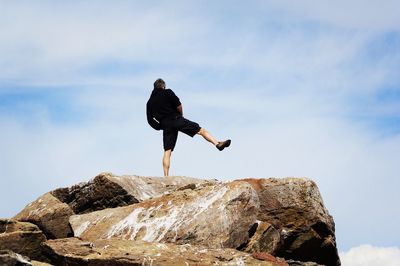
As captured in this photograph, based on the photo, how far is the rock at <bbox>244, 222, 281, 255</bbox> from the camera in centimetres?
1852

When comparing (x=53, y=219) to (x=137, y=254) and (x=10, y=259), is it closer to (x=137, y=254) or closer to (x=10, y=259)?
(x=137, y=254)

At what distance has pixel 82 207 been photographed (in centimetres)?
2200

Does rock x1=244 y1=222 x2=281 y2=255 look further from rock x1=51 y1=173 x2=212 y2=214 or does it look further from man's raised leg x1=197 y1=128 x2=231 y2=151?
man's raised leg x1=197 y1=128 x2=231 y2=151

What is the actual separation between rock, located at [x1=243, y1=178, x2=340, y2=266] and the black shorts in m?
3.92

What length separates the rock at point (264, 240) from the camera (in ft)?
60.8

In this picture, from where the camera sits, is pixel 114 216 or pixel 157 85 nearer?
pixel 114 216

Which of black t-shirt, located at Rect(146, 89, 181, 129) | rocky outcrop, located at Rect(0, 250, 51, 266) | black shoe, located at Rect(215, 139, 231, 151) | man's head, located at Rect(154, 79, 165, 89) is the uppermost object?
man's head, located at Rect(154, 79, 165, 89)

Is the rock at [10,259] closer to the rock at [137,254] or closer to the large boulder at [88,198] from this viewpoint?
the rock at [137,254]

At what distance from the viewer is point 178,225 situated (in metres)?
18.1

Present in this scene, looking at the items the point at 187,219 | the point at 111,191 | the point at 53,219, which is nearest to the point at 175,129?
the point at 111,191

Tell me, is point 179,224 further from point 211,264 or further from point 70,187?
point 70,187

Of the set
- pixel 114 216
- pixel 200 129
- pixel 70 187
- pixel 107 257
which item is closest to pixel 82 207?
pixel 70 187

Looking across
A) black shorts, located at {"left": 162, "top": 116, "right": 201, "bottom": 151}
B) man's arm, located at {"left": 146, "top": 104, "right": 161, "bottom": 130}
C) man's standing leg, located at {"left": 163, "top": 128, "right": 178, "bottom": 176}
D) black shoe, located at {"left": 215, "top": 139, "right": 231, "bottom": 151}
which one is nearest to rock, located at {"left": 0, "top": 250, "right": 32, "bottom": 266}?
black shoe, located at {"left": 215, "top": 139, "right": 231, "bottom": 151}

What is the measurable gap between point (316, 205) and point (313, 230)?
732 millimetres
